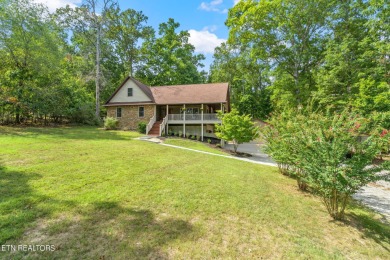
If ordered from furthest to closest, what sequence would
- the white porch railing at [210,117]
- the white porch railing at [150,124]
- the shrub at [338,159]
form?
the white porch railing at [210,117], the white porch railing at [150,124], the shrub at [338,159]

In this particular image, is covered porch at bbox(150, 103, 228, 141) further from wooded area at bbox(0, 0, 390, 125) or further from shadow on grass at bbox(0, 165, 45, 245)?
shadow on grass at bbox(0, 165, 45, 245)

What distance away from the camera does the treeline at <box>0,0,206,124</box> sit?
639 inches

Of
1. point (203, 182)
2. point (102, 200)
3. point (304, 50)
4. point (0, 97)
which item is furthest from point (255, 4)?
point (0, 97)

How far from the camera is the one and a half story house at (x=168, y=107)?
20.7 meters

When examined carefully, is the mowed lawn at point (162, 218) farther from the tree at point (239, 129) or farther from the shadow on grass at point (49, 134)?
the tree at point (239, 129)

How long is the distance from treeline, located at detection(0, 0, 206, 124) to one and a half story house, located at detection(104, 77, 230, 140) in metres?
3.98

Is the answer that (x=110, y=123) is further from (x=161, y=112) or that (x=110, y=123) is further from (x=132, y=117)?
(x=161, y=112)

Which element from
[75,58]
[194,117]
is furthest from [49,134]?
[75,58]

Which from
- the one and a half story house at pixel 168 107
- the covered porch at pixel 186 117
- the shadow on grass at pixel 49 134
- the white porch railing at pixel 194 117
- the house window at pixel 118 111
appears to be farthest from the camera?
the house window at pixel 118 111

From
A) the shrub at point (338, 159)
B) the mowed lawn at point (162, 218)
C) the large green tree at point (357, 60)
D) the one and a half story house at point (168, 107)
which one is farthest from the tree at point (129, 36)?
the shrub at point (338, 159)

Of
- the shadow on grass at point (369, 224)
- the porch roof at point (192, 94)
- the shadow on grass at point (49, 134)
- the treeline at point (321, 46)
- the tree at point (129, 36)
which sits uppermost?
the tree at point (129, 36)

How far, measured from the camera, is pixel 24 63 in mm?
17219

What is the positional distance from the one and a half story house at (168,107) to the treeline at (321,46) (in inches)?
257

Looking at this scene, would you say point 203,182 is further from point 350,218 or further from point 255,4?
point 255,4
